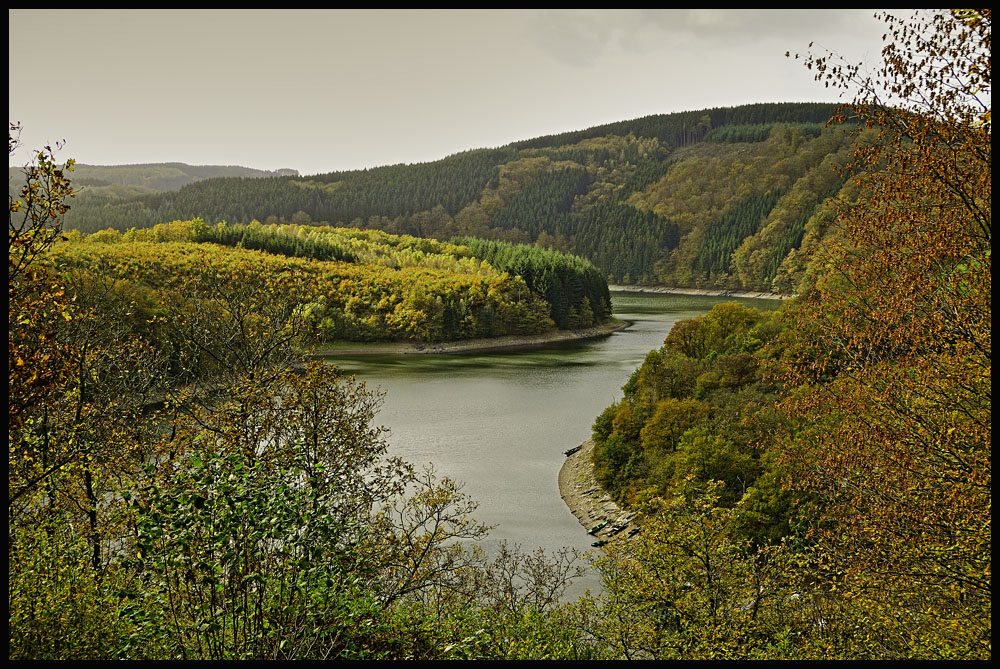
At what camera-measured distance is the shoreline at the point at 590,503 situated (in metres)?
18.5

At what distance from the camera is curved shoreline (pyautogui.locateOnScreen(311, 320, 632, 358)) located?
55938 millimetres

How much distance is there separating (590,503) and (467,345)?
38.6 meters

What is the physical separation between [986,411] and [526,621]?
199 inches

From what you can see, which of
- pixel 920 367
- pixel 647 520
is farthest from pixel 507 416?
pixel 920 367

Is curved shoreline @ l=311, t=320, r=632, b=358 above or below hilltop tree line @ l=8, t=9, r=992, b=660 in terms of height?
below

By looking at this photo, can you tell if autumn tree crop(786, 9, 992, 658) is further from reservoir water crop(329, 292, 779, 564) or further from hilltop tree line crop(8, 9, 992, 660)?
reservoir water crop(329, 292, 779, 564)

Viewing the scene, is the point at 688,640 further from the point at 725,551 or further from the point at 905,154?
the point at 905,154

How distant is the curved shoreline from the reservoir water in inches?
101

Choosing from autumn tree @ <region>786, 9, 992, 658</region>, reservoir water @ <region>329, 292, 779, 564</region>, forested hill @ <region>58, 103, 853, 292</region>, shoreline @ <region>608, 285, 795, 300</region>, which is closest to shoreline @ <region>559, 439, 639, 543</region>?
reservoir water @ <region>329, 292, 779, 564</region>

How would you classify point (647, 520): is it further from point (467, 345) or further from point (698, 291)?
point (698, 291)

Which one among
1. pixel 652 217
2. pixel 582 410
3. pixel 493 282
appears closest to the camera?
pixel 582 410

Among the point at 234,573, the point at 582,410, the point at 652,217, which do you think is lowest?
the point at 582,410
